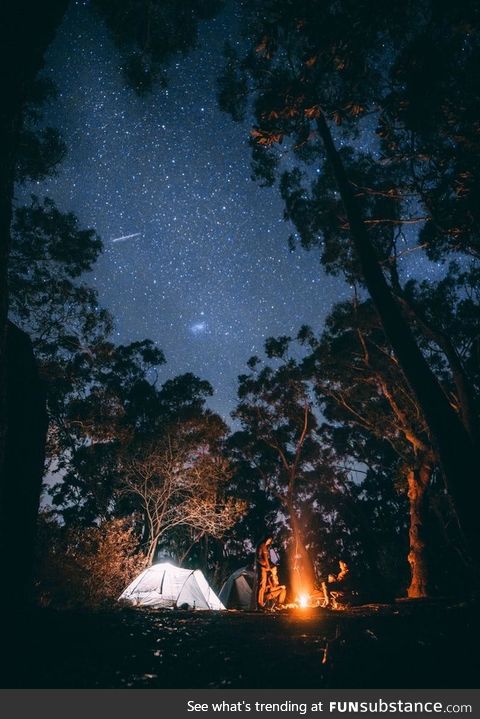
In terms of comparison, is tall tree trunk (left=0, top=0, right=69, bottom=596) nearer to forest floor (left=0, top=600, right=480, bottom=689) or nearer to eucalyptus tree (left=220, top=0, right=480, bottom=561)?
forest floor (left=0, top=600, right=480, bottom=689)

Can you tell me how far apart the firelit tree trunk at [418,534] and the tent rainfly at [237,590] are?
10.8 meters

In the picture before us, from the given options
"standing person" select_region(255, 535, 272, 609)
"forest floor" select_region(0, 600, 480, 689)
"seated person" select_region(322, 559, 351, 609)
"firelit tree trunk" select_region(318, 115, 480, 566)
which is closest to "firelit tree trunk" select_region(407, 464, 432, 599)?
"seated person" select_region(322, 559, 351, 609)

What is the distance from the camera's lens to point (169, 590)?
13.0 metres

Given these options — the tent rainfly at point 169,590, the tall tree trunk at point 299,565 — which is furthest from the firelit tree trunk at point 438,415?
the tall tree trunk at point 299,565

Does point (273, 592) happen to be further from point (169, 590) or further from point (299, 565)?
point (299, 565)

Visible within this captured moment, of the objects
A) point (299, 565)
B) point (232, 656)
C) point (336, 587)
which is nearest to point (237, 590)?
point (299, 565)

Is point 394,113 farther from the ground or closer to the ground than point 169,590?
farther from the ground

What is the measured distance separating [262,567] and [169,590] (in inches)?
181

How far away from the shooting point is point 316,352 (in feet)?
55.5

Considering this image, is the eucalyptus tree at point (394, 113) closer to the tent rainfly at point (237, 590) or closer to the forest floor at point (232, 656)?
the forest floor at point (232, 656)

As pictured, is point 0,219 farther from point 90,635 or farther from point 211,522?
point 211,522

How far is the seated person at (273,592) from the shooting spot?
11.0m
